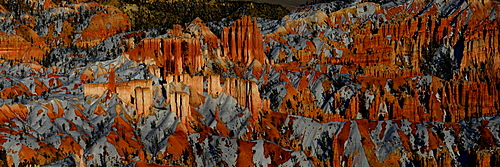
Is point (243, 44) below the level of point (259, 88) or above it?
above

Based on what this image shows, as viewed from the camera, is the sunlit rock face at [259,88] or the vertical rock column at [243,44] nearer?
the sunlit rock face at [259,88]

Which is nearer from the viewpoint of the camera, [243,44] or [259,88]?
[259,88]

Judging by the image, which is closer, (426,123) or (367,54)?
(426,123)

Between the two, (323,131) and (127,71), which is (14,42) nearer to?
(127,71)

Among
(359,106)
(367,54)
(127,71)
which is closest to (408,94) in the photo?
(359,106)

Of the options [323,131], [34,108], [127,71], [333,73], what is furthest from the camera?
[333,73]

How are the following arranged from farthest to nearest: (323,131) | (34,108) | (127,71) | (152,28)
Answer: (152,28), (127,71), (323,131), (34,108)

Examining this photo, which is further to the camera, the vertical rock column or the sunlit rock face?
the vertical rock column

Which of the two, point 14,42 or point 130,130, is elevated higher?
Result: point 14,42
